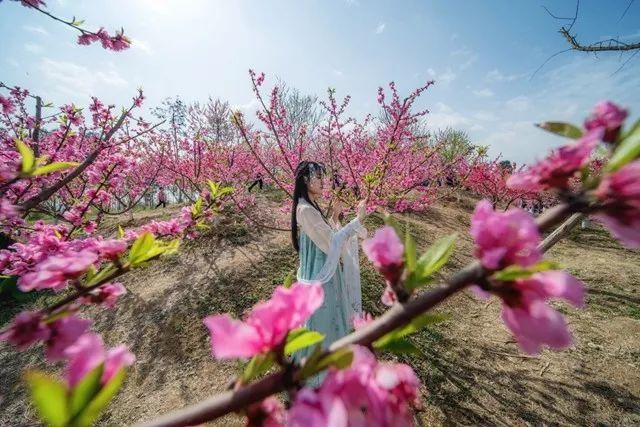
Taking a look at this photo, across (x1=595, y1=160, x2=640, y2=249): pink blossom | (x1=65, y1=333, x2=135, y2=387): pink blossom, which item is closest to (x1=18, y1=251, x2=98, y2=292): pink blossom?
(x1=65, y1=333, x2=135, y2=387): pink blossom

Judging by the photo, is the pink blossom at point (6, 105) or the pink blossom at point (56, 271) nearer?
the pink blossom at point (56, 271)

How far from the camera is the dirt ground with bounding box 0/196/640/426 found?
3525 millimetres

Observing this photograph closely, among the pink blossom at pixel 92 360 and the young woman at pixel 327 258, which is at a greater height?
the pink blossom at pixel 92 360

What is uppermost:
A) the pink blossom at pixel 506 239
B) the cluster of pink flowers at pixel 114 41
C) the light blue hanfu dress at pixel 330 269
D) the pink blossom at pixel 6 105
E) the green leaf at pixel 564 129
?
the cluster of pink flowers at pixel 114 41

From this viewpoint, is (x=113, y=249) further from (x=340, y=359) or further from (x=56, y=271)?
(x=340, y=359)

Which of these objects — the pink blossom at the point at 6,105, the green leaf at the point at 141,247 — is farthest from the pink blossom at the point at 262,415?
the pink blossom at the point at 6,105

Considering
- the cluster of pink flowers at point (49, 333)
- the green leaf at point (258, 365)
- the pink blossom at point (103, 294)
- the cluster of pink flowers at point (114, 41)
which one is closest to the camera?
the green leaf at point (258, 365)

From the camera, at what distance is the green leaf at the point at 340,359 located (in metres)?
0.44

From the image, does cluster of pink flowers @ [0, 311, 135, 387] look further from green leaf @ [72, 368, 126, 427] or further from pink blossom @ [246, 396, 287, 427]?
pink blossom @ [246, 396, 287, 427]

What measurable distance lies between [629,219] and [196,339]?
5.30 meters

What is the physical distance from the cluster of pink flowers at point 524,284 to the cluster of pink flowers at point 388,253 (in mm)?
119

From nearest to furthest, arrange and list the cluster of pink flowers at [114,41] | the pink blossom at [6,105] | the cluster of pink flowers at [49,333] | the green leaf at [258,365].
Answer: the green leaf at [258,365]
the cluster of pink flowers at [49,333]
the cluster of pink flowers at [114,41]
the pink blossom at [6,105]

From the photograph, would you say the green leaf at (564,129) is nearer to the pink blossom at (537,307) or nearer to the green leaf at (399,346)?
the pink blossom at (537,307)

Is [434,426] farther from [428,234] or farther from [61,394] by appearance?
[428,234]
